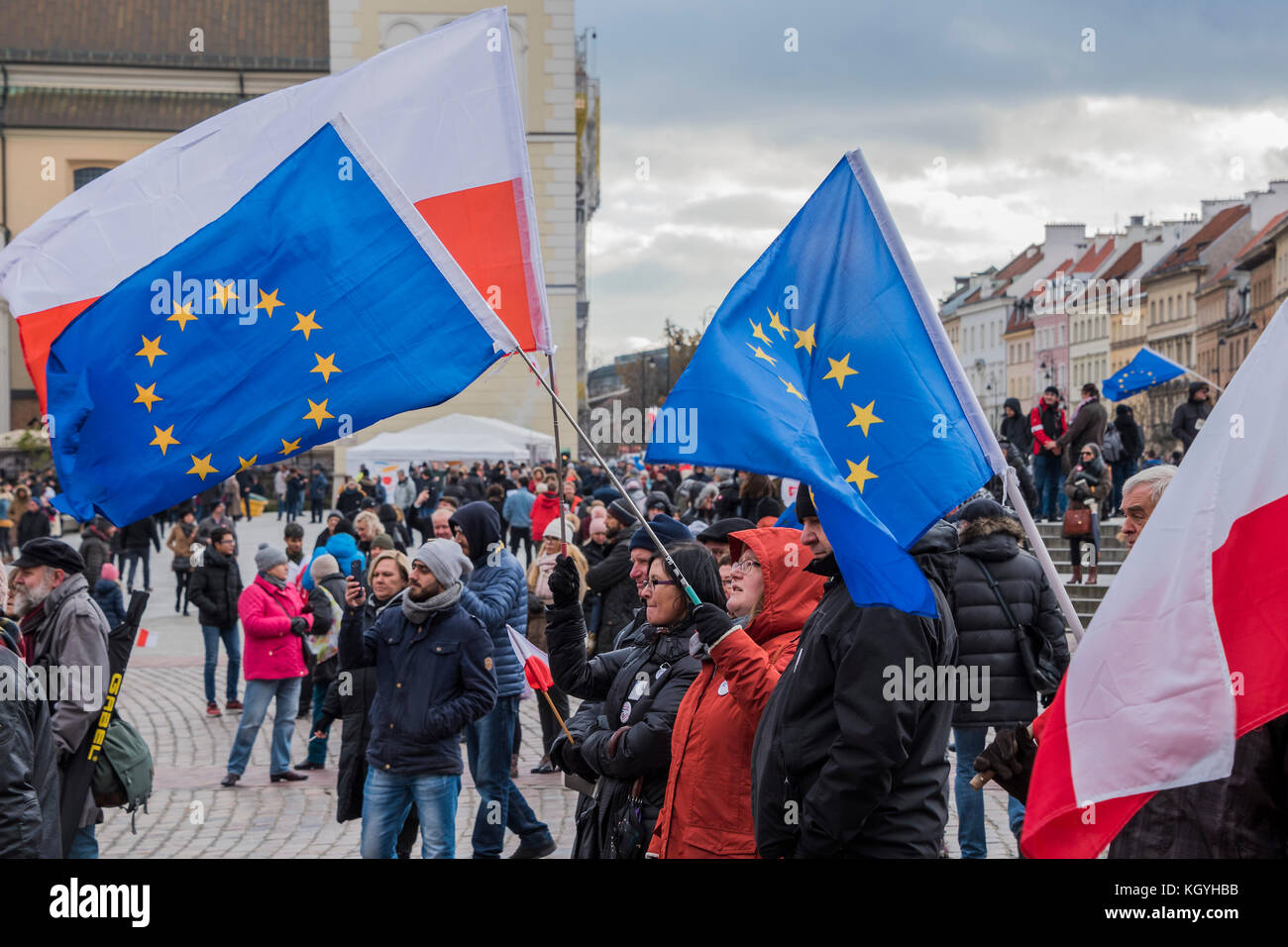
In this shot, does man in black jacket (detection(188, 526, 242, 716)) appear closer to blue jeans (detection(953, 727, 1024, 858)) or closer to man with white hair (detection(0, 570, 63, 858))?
blue jeans (detection(953, 727, 1024, 858))

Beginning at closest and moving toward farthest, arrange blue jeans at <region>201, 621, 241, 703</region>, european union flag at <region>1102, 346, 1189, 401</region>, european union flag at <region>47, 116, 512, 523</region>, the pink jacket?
european union flag at <region>47, 116, 512, 523</region>, the pink jacket, blue jeans at <region>201, 621, 241, 703</region>, european union flag at <region>1102, 346, 1189, 401</region>

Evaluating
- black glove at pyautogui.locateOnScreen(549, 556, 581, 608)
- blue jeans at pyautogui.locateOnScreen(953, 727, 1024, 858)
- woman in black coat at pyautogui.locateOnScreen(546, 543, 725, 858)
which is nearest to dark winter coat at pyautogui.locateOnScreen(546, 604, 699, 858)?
woman in black coat at pyautogui.locateOnScreen(546, 543, 725, 858)

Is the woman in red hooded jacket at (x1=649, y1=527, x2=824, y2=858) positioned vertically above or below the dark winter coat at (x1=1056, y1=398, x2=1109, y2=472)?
below

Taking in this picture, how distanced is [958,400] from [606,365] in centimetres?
12763

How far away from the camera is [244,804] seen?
8570mm

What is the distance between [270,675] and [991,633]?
4736mm

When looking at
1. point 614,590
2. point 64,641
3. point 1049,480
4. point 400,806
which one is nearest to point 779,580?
point 400,806

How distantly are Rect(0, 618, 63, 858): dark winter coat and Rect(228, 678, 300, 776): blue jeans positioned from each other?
4497 mm

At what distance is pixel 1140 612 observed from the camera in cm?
311

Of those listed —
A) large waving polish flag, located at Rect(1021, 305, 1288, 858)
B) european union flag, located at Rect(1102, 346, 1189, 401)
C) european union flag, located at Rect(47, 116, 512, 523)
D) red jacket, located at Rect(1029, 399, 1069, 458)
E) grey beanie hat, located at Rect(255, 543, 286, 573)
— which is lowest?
large waving polish flag, located at Rect(1021, 305, 1288, 858)

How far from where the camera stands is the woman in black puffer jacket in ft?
21.3
